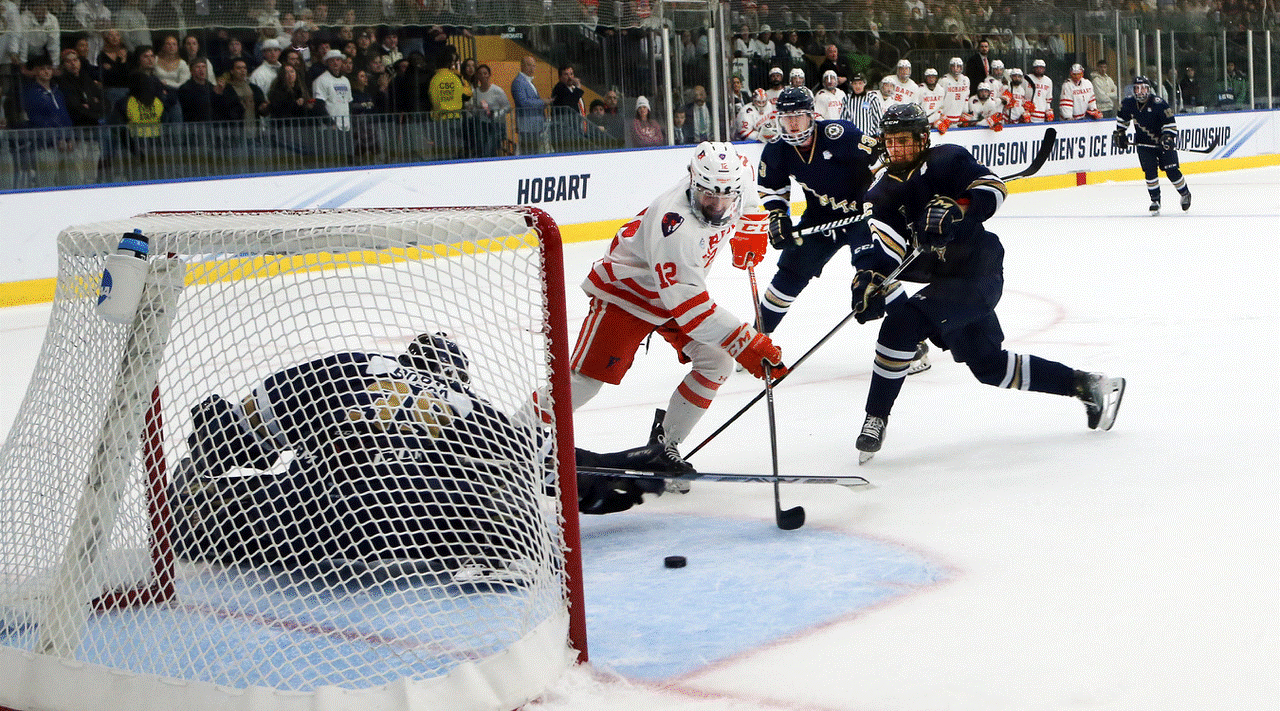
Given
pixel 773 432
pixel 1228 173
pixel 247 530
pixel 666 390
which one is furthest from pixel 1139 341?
pixel 1228 173

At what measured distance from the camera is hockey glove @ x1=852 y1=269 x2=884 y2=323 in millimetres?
3641

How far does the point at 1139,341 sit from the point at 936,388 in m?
1.09

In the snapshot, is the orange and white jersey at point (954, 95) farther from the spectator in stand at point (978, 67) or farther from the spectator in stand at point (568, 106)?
the spectator in stand at point (568, 106)

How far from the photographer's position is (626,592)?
2.62m

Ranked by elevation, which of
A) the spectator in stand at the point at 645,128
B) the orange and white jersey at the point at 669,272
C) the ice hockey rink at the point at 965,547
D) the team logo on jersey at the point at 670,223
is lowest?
the ice hockey rink at the point at 965,547

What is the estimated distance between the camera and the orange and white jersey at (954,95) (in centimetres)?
1321

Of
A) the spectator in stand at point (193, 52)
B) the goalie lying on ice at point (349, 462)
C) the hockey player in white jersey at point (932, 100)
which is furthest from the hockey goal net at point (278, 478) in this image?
the hockey player in white jersey at point (932, 100)

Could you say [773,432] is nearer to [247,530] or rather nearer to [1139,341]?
[247,530]

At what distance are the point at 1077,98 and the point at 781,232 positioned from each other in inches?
416

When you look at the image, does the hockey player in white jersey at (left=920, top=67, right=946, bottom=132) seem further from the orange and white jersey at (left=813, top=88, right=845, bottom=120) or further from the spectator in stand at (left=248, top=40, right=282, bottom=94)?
the spectator in stand at (left=248, top=40, right=282, bottom=94)

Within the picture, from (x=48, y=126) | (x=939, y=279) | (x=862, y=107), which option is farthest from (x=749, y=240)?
(x=862, y=107)

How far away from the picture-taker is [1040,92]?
14.1 metres

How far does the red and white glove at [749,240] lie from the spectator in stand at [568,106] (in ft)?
20.2

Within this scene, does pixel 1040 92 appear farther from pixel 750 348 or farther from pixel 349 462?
pixel 349 462
